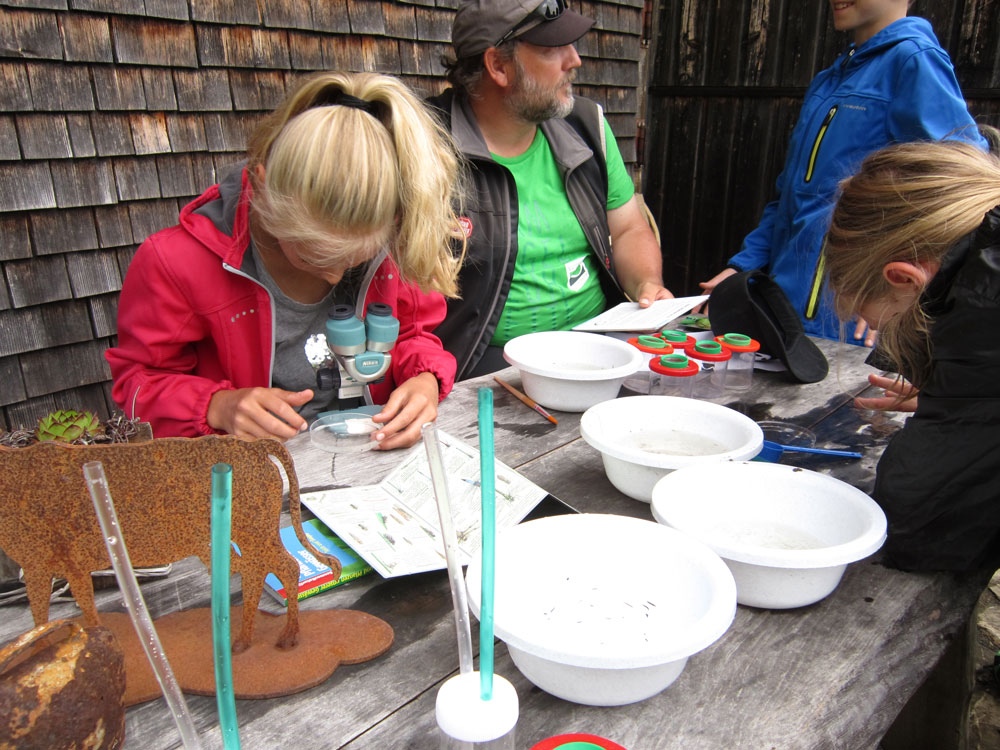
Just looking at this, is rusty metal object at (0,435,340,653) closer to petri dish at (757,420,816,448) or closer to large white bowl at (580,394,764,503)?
large white bowl at (580,394,764,503)

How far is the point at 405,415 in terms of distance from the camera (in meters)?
1.51

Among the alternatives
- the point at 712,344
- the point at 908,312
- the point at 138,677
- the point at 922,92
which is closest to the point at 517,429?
the point at 712,344

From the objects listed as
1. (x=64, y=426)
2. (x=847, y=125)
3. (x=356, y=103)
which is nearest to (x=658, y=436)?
(x=356, y=103)

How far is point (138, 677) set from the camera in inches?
33.1

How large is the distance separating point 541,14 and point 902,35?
1201 millimetres

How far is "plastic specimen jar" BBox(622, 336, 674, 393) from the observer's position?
173cm

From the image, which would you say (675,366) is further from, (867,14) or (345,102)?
(867,14)

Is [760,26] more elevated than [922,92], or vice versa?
[760,26]

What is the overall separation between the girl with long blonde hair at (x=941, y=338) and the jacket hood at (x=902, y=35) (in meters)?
1.37

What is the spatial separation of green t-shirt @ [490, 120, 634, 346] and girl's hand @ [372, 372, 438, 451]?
946 mm

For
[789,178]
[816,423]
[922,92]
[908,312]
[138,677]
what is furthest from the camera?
[789,178]

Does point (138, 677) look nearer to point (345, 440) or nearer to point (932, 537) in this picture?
point (345, 440)

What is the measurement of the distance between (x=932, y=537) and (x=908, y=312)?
360mm

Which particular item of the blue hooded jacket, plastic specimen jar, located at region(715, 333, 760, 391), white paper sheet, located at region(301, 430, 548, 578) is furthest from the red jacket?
the blue hooded jacket
